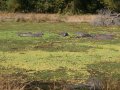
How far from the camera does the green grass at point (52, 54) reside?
912 centimetres

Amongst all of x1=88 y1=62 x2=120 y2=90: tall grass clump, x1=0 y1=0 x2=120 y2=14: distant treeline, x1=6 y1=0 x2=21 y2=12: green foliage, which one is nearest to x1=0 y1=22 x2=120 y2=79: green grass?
x1=88 y1=62 x2=120 y2=90: tall grass clump

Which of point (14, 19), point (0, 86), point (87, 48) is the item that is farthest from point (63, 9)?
point (0, 86)

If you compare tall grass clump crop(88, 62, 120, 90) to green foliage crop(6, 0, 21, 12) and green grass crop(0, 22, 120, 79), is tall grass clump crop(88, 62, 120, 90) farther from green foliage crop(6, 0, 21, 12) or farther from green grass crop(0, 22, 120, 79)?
green foliage crop(6, 0, 21, 12)

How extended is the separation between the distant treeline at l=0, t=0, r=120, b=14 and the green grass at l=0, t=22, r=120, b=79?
1215 cm

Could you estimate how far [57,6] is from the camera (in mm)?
28688

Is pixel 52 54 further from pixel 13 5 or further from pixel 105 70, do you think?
pixel 13 5

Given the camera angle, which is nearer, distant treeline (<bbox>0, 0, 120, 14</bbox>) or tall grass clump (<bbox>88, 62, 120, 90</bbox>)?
tall grass clump (<bbox>88, 62, 120, 90</bbox>)

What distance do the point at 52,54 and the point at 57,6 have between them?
57.1ft

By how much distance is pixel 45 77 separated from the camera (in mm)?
8438

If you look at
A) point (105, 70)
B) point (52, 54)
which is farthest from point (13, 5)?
point (105, 70)

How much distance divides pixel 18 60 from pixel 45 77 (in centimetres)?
205

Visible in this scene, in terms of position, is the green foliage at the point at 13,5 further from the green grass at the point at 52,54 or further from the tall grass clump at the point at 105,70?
the tall grass clump at the point at 105,70

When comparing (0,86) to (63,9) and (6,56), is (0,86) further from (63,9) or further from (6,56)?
(63,9)

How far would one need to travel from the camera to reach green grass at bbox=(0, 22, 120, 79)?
29.9 ft
